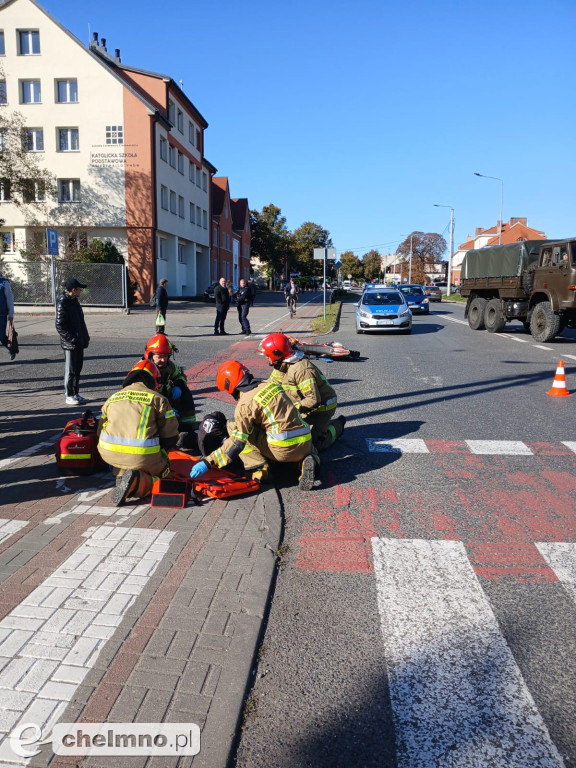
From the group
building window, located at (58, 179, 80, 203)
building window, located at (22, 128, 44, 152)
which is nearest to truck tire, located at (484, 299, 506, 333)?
building window, located at (58, 179, 80, 203)

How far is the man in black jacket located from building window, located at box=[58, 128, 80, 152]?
2838 cm

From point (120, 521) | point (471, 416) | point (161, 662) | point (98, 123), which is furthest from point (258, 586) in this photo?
point (98, 123)

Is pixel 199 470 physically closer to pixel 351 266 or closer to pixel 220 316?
pixel 220 316

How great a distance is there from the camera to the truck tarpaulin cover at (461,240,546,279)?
1803 centimetres

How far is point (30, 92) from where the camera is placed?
3259 cm

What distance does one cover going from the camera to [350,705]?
259 cm

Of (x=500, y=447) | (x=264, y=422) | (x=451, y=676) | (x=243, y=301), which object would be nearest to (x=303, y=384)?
(x=264, y=422)

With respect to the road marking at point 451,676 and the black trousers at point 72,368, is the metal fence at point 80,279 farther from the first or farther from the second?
the road marking at point 451,676

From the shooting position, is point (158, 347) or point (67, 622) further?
point (158, 347)

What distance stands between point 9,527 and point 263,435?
6.81 feet

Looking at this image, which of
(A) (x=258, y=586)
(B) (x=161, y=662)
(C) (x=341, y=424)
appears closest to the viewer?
(B) (x=161, y=662)

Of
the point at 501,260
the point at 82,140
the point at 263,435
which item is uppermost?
the point at 82,140

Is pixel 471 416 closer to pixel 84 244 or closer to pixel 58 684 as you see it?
pixel 58 684

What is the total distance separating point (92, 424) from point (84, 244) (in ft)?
93.7
